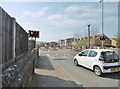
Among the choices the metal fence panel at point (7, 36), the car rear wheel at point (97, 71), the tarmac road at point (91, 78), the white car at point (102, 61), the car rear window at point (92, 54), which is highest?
the metal fence panel at point (7, 36)

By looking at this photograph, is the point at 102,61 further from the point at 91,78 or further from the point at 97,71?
the point at 91,78

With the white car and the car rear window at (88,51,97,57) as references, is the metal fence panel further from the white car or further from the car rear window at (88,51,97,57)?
the car rear window at (88,51,97,57)

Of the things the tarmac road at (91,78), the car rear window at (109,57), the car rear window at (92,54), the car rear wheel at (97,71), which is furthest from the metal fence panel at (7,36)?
the car rear window at (92,54)

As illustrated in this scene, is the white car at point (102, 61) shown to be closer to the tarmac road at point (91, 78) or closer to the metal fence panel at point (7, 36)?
the tarmac road at point (91, 78)

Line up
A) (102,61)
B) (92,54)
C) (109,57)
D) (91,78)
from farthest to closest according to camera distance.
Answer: (92,54), (109,57), (102,61), (91,78)

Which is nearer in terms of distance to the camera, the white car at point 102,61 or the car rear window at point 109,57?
the white car at point 102,61

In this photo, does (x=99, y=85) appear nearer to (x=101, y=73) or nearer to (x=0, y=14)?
(x=101, y=73)

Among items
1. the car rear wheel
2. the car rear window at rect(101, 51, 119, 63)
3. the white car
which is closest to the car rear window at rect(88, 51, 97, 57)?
the white car

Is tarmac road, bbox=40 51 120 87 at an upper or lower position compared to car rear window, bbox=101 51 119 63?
lower

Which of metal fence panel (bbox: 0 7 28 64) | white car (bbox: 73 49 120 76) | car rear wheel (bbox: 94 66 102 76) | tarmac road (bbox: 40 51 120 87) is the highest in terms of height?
metal fence panel (bbox: 0 7 28 64)

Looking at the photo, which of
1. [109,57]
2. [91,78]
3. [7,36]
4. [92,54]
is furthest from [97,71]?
[7,36]

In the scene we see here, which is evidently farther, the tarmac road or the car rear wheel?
the car rear wheel

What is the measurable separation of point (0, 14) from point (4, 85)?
171cm

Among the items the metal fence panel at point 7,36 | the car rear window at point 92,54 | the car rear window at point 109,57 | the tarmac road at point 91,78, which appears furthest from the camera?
the car rear window at point 92,54
